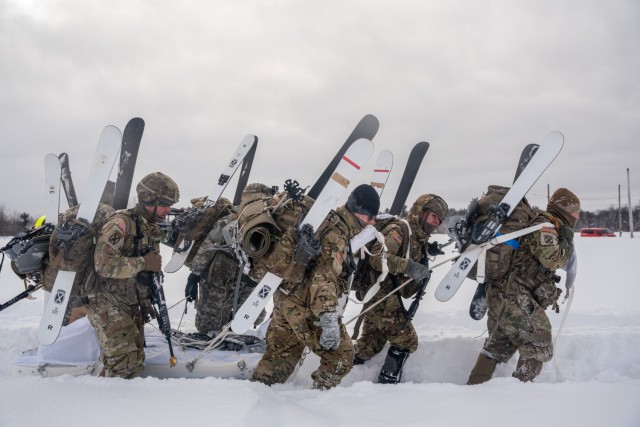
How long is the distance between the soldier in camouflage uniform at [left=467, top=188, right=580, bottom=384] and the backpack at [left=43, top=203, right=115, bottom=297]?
3.99 metres

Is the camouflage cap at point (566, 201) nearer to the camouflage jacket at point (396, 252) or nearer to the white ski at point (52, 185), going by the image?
the camouflage jacket at point (396, 252)

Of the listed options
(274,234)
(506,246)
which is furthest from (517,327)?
(274,234)

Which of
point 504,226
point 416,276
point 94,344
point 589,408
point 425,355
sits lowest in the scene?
point 94,344

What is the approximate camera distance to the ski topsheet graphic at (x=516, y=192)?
4609mm

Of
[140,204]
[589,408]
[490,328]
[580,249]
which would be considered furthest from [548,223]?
[580,249]

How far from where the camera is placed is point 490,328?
470cm

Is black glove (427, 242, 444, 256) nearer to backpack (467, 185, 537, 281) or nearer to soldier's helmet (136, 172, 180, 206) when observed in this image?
backpack (467, 185, 537, 281)

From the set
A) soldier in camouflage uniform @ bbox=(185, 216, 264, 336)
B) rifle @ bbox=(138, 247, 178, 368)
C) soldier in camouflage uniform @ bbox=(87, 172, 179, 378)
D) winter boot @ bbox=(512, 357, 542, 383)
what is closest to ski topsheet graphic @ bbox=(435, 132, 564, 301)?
winter boot @ bbox=(512, 357, 542, 383)

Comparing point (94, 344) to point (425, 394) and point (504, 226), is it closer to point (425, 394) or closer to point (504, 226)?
point (425, 394)

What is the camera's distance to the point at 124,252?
437cm

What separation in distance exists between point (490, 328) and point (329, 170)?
7.96 ft

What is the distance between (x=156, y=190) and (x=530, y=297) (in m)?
3.88

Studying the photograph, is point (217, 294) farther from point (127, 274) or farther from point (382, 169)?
point (382, 169)

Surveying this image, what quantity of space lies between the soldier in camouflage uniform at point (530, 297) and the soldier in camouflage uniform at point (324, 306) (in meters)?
1.64
